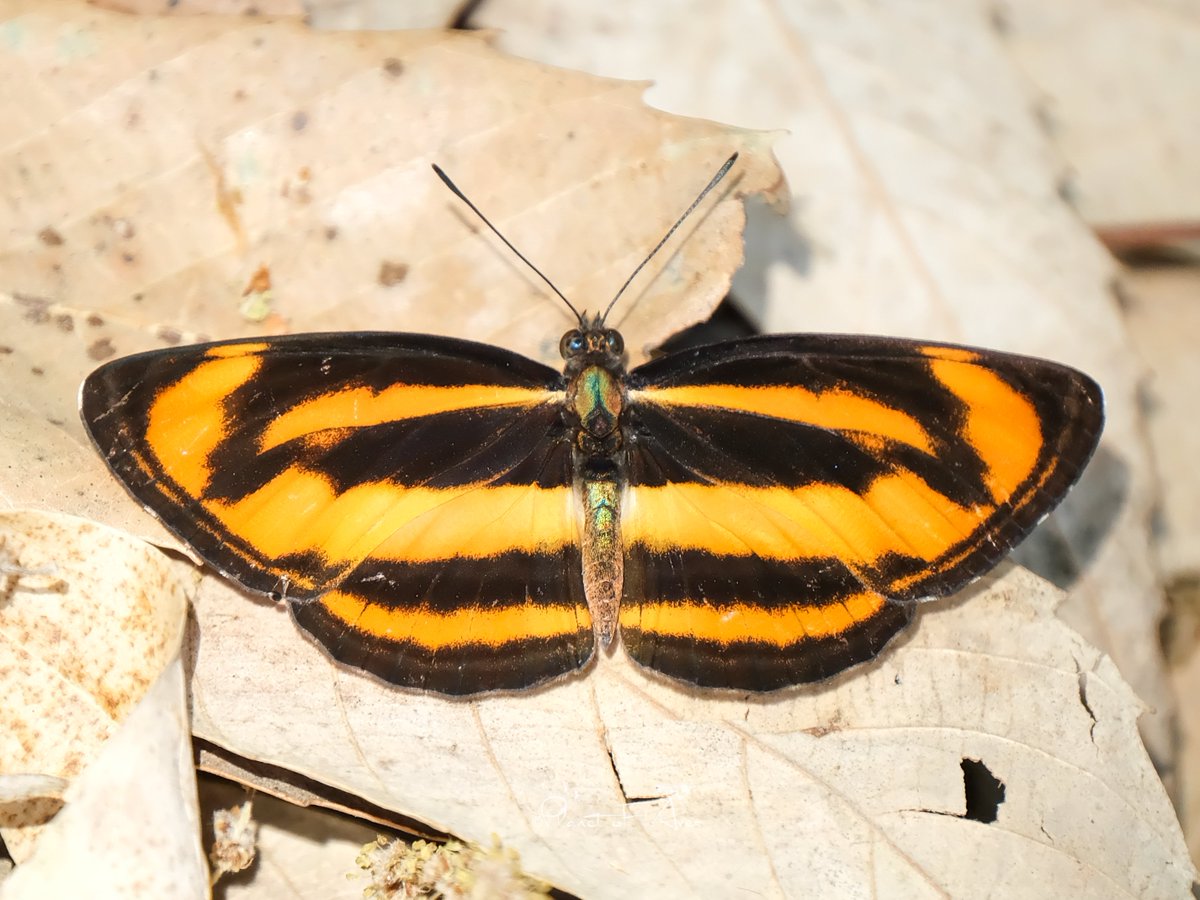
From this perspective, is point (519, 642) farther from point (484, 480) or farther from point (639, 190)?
point (639, 190)

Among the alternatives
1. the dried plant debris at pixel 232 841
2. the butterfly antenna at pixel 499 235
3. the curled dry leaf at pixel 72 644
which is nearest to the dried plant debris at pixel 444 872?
the dried plant debris at pixel 232 841

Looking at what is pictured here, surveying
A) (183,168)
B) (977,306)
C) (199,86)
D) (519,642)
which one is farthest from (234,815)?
(977,306)

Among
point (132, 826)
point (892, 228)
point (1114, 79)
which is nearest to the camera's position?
point (132, 826)

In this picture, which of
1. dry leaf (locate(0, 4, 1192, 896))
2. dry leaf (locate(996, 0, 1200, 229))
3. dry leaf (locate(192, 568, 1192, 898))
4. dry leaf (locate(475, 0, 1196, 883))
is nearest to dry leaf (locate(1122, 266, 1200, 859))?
dry leaf (locate(475, 0, 1196, 883))

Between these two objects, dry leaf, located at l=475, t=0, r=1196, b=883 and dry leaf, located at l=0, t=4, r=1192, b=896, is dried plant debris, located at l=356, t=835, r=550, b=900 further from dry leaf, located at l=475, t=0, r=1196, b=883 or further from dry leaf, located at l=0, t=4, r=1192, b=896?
dry leaf, located at l=475, t=0, r=1196, b=883

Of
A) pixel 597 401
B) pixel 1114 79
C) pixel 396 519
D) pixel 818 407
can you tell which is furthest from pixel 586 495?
pixel 1114 79

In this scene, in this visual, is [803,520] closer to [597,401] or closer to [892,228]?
[597,401]

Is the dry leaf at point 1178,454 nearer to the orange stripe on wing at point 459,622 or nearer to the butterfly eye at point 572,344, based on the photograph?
the butterfly eye at point 572,344
